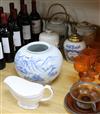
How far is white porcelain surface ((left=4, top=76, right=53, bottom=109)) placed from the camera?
2.60 feet

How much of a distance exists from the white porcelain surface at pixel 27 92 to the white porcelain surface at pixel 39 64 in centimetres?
5

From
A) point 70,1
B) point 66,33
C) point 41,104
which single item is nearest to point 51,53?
point 41,104

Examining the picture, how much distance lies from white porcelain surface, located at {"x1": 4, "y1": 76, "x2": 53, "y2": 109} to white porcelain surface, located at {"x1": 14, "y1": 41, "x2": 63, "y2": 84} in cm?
5

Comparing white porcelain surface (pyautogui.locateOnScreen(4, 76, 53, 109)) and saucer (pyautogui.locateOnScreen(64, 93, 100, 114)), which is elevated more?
white porcelain surface (pyautogui.locateOnScreen(4, 76, 53, 109))

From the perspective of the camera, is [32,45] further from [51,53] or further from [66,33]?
[66,33]

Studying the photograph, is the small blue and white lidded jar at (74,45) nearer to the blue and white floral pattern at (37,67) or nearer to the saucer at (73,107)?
the blue and white floral pattern at (37,67)

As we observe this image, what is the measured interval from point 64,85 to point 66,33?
0.37 metres

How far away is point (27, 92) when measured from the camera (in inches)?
31.8

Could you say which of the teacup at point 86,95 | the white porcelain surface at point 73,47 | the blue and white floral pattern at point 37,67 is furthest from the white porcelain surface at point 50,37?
the teacup at point 86,95

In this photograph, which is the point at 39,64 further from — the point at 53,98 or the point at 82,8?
the point at 82,8

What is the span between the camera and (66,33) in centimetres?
124

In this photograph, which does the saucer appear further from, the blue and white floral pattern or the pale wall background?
the pale wall background

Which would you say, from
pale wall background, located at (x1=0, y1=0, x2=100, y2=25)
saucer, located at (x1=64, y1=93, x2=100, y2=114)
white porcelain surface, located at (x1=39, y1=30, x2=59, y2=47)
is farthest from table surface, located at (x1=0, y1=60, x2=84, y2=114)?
pale wall background, located at (x1=0, y1=0, x2=100, y2=25)

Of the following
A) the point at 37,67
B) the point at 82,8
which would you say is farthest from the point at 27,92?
the point at 82,8
